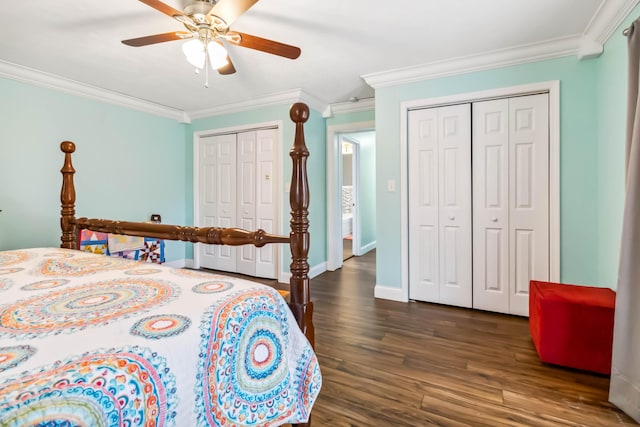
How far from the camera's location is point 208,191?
4.41m

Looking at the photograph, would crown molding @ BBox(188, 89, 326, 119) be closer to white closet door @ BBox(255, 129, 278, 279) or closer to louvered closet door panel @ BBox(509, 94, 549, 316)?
white closet door @ BBox(255, 129, 278, 279)

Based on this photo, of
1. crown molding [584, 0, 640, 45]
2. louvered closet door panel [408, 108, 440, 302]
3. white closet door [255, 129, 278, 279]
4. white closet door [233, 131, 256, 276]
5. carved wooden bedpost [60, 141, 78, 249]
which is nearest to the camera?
crown molding [584, 0, 640, 45]

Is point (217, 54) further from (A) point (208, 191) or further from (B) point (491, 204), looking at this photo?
(A) point (208, 191)

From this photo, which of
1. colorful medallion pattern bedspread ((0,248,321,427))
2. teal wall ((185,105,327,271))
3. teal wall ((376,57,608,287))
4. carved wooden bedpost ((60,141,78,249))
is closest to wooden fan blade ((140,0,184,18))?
carved wooden bedpost ((60,141,78,249))

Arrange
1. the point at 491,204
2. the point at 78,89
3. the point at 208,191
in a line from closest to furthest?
1. the point at 491,204
2. the point at 78,89
3. the point at 208,191

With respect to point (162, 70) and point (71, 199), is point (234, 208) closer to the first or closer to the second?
point (162, 70)

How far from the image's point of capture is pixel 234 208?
4.18m

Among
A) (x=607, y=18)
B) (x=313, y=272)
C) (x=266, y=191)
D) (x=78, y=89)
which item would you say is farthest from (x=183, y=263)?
(x=607, y=18)

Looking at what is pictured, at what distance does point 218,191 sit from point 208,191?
202 millimetres

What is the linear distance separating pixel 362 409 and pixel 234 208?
3152 millimetres

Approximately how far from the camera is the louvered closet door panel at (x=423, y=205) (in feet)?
9.73

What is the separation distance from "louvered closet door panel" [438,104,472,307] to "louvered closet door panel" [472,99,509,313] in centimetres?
7

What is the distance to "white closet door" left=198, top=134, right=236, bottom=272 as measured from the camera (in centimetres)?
420

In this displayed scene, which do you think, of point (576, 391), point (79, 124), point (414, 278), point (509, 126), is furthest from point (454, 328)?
point (79, 124)
